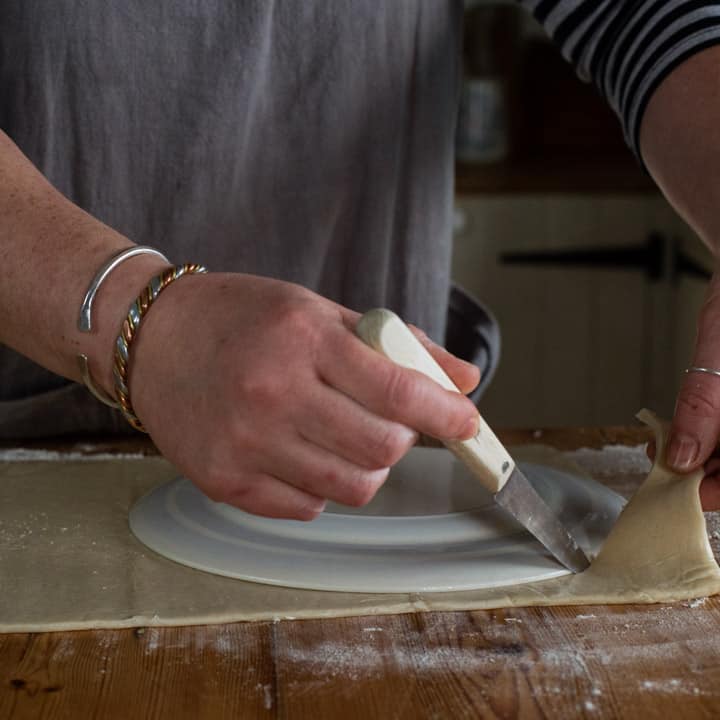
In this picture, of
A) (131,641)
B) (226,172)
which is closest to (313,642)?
(131,641)

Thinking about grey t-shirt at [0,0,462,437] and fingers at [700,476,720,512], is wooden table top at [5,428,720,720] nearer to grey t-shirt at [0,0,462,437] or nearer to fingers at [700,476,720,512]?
fingers at [700,476,720,512]

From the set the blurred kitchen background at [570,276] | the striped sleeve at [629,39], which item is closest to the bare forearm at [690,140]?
the striped sleeve at [629,39]

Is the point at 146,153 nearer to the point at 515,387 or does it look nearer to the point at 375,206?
the point at 375,206

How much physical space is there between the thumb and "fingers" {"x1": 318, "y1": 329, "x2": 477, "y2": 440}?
0.76 feet

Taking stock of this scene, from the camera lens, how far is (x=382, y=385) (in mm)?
620

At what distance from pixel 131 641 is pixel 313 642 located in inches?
4.2

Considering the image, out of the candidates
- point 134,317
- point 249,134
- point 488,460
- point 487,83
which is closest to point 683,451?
point 488,460

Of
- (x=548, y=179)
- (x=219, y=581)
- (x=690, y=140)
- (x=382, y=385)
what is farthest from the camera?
(x=548, y=179)

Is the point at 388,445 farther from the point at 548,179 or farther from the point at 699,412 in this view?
the point at 548,179

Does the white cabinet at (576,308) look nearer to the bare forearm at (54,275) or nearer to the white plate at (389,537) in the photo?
the white plate at (389,537)

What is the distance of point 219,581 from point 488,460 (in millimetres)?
195

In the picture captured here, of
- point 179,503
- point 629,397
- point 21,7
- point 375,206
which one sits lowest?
point 629,397

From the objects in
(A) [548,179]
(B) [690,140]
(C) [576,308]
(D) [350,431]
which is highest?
(B) [690,140]

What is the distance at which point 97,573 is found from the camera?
764 millimetres
